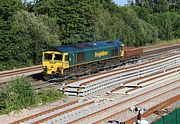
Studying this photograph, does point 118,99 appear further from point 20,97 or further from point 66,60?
point 66,60

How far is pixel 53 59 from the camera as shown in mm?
33031

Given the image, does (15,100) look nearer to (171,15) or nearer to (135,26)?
(135,26)

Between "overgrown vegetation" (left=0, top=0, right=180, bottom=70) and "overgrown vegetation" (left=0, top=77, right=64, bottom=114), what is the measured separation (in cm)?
1596

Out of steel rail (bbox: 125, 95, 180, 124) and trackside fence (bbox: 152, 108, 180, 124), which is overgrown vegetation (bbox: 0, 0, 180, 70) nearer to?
steel rail (bbox: 125, 95, 180, 124)

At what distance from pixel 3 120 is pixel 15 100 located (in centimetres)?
283

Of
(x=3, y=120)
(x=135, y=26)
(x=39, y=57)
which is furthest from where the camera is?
(x=135, y=26)

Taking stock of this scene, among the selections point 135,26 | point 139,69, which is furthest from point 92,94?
point 135,26

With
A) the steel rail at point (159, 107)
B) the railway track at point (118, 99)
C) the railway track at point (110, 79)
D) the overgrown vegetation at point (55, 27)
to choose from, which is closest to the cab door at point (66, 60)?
the railway track at point (110, 79)

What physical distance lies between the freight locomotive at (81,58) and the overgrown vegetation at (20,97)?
6.18 meters

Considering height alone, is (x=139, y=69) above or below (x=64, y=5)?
below

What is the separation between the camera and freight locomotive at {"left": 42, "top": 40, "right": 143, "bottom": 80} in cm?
3269

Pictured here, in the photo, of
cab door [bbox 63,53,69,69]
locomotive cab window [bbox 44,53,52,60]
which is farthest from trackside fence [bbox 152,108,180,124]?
locomotive cab window [bbox 44,53,52,60]

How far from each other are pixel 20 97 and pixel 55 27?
85.3 feet

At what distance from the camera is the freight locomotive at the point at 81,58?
107ft
